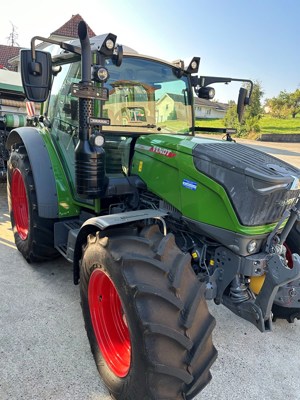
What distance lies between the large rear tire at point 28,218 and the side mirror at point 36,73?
118 centimetres

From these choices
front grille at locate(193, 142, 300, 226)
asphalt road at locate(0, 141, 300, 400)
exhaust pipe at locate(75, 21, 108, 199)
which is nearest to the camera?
front grille at locate(193, 142, 300, 226)

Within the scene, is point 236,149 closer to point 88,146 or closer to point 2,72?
point 88,146

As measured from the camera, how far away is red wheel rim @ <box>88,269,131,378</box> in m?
2.28

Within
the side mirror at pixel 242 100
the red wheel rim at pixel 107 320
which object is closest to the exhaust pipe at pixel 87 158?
the red wheel rim at pixel 107 320

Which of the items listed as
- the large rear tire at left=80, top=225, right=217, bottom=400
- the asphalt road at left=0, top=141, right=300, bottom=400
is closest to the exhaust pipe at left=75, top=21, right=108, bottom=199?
the large rear tire at left=80, top=225, right=217, bottom=400

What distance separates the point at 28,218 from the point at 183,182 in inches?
77.0

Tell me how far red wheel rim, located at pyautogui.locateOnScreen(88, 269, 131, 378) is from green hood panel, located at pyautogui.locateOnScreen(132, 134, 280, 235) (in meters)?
0.75

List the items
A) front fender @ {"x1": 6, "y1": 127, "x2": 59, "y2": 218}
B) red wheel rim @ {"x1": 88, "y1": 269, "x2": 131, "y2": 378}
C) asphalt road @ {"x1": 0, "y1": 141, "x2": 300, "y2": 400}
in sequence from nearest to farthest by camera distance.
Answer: asphalt road @ {"x1": 0, "y1": 141, "x2": 300, "y2": 400}, red wheel rim @ {"x1": 88, "y1": 269, "x2": 131, "y2": 378}, front fender @ {"x1": 6, "y1": 127, "x2": 59, "y2": 218}

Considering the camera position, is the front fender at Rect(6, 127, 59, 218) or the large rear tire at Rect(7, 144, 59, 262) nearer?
the front fender at Rect(6, 127, 59, 218)

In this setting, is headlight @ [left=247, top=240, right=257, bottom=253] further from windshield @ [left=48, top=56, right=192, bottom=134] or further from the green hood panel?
windshield @ [left=48, top=56, right=192, bottom=134]

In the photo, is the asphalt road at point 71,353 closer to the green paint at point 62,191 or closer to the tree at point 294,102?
the green paint at point 62,191

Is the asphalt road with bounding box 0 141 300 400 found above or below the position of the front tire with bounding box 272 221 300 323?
below

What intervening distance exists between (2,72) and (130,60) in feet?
17.8

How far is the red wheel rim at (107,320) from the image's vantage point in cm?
228
